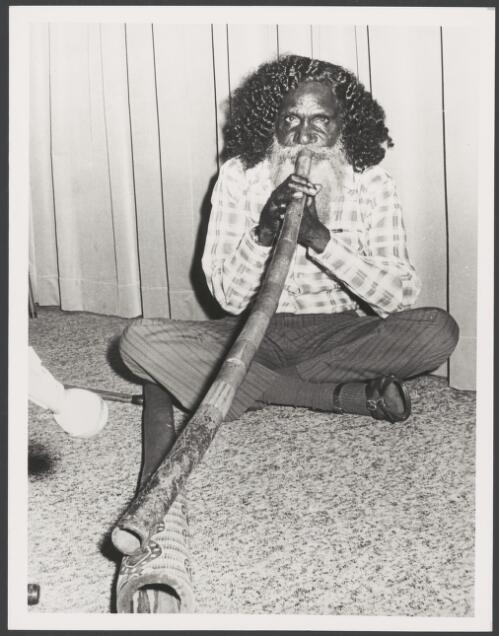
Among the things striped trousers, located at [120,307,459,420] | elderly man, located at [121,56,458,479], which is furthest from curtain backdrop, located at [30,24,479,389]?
striped trousers, located at [120,307,459,420]

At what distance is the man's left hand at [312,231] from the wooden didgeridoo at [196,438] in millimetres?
162

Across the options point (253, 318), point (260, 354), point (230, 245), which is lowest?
point (260, 354)

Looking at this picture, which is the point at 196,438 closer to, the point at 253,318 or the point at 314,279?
the point at 253,318

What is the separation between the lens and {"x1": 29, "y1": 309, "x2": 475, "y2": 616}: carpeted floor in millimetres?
851

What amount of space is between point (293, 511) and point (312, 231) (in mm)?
569

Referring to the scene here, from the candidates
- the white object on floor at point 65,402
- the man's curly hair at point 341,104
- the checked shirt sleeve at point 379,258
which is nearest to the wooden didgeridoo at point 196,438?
the white object on floor at point 65,402

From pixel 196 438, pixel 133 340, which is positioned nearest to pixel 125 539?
pixel 196 438

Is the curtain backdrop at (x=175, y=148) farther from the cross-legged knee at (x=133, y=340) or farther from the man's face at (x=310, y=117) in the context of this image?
the cross-legged knee at (x=133, y=340)

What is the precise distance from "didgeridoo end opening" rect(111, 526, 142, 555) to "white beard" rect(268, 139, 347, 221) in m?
0.93

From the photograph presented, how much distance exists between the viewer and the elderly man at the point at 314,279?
53.8 inches

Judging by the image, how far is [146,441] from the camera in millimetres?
1179

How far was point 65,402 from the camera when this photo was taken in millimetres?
811

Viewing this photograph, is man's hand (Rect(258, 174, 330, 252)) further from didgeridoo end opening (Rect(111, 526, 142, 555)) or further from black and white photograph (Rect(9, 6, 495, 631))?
didgeridoo end opening (Rect(111, 526, 142, 555))

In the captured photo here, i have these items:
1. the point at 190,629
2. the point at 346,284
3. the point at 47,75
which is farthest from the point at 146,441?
the point at 47,75
